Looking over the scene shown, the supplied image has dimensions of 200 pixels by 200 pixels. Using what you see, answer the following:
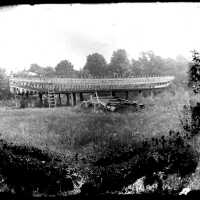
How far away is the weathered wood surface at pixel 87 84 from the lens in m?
4.80

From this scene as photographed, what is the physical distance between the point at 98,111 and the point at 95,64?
0.66 metres

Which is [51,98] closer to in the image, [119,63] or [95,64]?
[95,64]

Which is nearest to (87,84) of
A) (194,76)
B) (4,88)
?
(4,88)

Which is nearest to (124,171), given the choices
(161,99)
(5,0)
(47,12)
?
(161,99)

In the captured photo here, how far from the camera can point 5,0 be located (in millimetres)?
4195

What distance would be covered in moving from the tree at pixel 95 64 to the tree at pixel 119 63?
0.11 meters

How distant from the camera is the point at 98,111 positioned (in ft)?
15.6

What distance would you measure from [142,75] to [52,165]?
5.79 ft

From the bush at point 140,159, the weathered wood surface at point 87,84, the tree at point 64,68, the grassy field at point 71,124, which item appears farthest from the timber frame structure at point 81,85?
the bush at point 140,159

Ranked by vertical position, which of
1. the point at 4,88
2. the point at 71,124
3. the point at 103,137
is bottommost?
the point at 103,137

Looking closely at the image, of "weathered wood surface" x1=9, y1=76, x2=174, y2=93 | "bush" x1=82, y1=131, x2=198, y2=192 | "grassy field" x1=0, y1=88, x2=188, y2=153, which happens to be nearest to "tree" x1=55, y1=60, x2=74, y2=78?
"weathered wood surface" x1=9, y1=76, x2=174, y2=93

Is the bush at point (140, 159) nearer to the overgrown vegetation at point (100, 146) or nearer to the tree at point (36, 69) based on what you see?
the overgrown vegetation at point (100, 146)

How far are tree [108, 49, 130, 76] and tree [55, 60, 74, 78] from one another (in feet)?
1.79

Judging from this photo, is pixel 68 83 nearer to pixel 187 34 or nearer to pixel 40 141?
pixel 40 141
